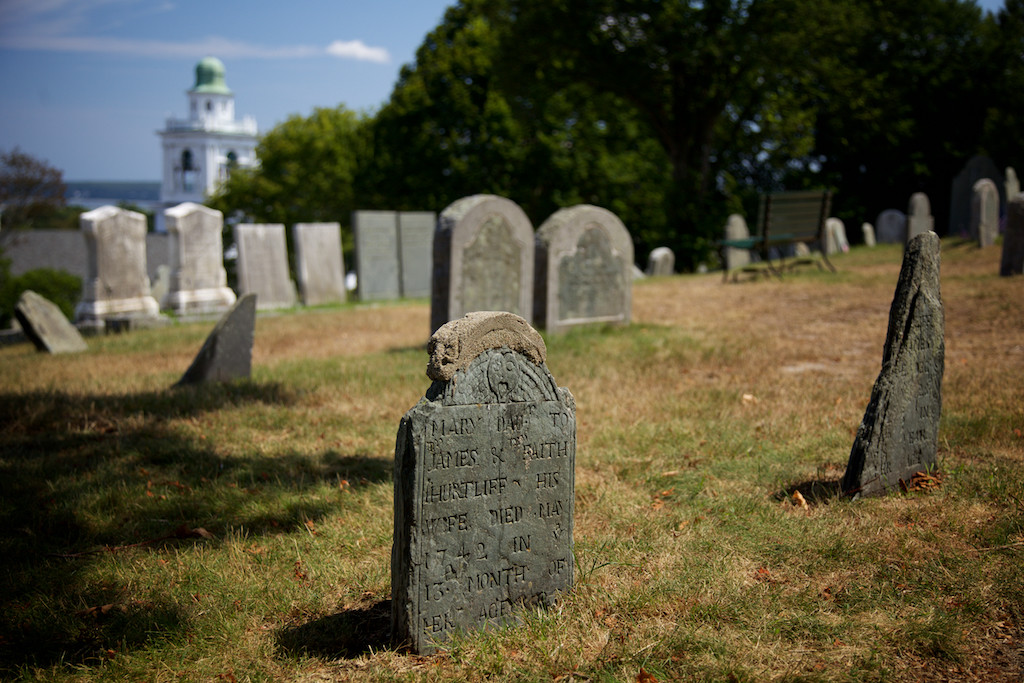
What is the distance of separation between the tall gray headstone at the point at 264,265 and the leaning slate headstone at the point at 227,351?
7.52 meters

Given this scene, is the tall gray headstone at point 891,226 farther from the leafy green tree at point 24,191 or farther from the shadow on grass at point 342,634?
the leafy green tree at point 24,191

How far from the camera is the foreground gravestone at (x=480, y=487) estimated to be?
294 centimetres

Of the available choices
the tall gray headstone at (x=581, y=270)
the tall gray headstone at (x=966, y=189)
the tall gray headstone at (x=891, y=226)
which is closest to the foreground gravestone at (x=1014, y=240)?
the tall gray headstone at (x=581, y=270)

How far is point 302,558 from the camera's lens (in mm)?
3793

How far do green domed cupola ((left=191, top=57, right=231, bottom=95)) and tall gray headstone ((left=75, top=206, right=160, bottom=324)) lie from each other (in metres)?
111

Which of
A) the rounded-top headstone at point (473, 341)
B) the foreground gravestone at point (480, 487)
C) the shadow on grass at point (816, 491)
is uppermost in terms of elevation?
the rounded-top headstone at point (473, 341)

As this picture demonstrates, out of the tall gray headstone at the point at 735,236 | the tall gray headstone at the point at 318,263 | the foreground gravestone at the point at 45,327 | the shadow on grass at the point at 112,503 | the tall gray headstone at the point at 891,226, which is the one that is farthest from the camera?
the tall gray headstone at the point at 891,226

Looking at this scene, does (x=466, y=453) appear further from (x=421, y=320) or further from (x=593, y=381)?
(x=421, y=320)

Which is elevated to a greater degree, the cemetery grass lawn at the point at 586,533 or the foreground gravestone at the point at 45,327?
the foreground gravestone at the point at 45,327

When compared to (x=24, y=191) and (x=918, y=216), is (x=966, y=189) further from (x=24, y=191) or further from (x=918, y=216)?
(x=24, y=191)

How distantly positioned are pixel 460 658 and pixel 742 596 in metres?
1.24

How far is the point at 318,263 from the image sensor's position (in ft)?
54.8

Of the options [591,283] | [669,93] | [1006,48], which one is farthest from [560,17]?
[1006,48]

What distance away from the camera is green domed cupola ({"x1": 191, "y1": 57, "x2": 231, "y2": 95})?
11151cm
